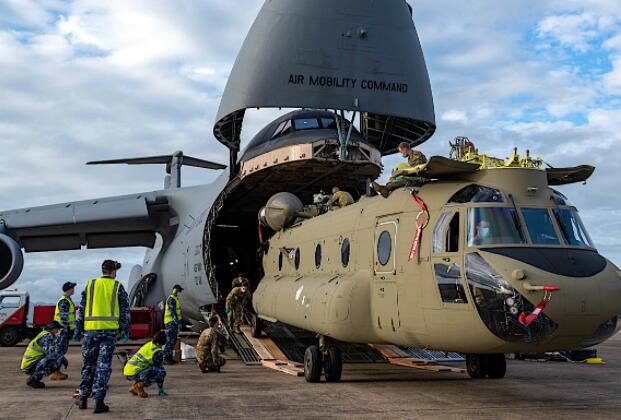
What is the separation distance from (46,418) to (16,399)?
5.88 feet

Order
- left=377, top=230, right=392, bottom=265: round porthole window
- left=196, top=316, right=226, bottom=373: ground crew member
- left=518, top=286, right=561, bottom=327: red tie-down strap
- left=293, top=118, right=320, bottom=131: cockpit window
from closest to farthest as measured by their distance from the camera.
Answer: left=518, top=286, right=561, bottom=327: red tie-down strap → left=377, top=230, right=392, bottom=265: round porthole window → left=196, top=316, right=226, bottom=373: ground crew member → left=293, top=118, right=320, bottom=131: cockpit window

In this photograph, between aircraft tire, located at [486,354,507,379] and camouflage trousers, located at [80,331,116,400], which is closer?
camouflage trousers, located at [80,331,116,400]

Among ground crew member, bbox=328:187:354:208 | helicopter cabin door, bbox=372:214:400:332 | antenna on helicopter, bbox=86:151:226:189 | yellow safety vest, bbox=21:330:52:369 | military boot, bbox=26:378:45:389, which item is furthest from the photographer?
antenna on helicopter, bbox=86:151:226:189

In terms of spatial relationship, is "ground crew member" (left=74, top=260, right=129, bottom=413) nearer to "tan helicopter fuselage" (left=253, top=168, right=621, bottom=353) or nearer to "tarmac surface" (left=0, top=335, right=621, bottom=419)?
"tarmac surface" (left=0, top=335, right=621, bottom=419)

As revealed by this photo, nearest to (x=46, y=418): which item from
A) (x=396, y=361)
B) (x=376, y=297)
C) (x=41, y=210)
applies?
(x=376, y=297)

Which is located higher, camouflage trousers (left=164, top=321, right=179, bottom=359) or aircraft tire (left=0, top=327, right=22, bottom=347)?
camouflage trousers (left=164, top=321, right=179, bottom=359)

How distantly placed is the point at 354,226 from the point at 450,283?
9.53 ft

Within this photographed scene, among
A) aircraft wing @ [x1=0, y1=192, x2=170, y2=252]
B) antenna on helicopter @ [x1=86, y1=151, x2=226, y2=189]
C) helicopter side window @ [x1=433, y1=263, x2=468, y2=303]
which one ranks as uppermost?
antenna on helicopter @ [x1=86, y1=151, x2=226, y2=189]

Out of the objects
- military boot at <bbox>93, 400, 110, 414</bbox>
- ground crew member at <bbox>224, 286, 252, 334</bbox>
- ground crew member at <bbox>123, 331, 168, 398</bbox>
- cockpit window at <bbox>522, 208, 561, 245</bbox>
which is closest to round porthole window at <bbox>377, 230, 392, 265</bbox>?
cockpit window at <bbox>522, 208, 561, 245</bbox>

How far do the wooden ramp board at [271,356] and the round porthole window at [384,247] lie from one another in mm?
3150

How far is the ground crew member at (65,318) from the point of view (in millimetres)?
10609

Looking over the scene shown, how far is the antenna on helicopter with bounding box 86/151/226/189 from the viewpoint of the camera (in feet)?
83.5

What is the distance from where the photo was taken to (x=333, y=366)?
10.1 m

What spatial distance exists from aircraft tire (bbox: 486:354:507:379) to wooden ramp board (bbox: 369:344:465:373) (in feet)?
3.12
